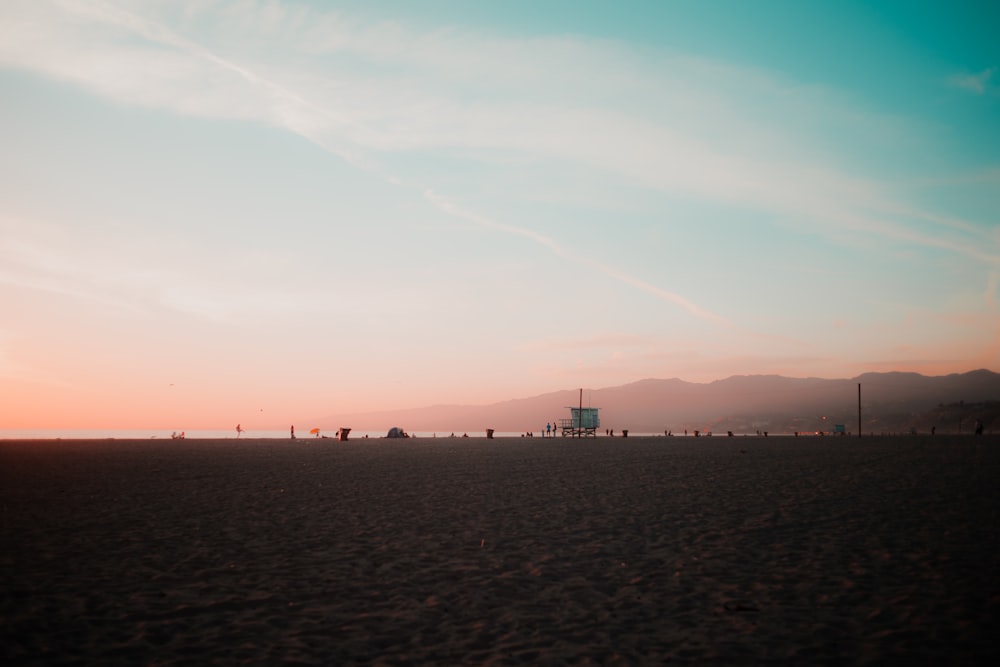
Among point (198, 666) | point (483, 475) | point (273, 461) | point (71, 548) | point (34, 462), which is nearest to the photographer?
point (198, 666)

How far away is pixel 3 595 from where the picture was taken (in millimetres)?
11188

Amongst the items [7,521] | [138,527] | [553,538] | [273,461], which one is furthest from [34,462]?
[553,538]

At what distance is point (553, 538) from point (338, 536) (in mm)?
5451

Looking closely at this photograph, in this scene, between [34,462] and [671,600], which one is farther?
[34,462]

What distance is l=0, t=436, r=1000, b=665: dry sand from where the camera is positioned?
29.6ft

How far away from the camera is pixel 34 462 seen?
3944 centimetres

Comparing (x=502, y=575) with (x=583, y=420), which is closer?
(x=502, y=575)

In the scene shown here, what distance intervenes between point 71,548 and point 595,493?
54.1 ft

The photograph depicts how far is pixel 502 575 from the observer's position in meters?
12.9

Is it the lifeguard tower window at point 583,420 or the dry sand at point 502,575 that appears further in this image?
the lifeguard tower window at point 583,420

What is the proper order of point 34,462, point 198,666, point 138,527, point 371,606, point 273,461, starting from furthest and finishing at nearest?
1. point 273,461
2. point 34,462
3. point 138,527
4. point 371,606
5. point 198,666

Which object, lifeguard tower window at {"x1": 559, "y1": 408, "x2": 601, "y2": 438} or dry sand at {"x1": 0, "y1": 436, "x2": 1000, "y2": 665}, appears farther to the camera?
lifeguard tower window at {"x1": 559, "y1": 408, "x2": 601, "y2": 438}

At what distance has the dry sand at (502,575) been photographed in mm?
9031

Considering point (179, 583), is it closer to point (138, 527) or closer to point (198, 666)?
point (198, 666)
